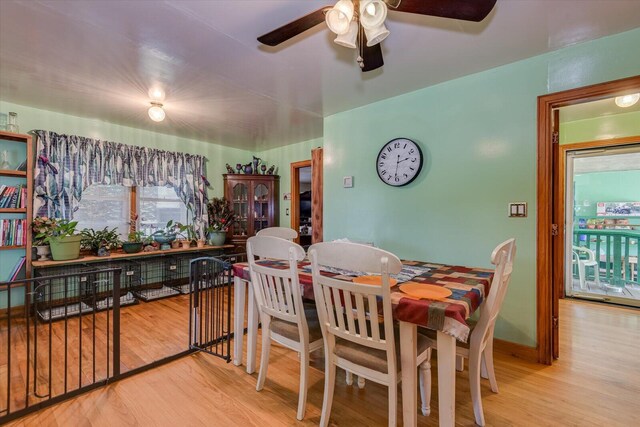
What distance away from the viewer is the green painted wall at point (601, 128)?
133 inches

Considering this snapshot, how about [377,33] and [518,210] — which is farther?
[518,210]

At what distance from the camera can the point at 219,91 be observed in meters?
2.89

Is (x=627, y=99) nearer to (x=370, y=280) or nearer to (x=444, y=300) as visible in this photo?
(x=444, y=300)

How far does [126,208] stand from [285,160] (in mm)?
2591

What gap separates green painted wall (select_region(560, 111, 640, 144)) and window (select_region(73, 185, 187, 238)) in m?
5.69

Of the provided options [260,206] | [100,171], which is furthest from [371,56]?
[100,171]

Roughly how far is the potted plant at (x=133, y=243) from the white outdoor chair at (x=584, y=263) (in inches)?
241

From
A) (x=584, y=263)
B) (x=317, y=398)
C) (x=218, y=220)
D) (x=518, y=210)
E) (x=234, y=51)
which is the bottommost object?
(x=317, y=398)

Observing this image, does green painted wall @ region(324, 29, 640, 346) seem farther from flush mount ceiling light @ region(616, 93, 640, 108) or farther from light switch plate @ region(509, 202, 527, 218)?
flush mount ceiling light @ region(616, 93, 640, 108)

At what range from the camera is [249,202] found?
16.6 feet

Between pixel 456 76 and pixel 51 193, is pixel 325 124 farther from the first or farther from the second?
pixel 51 193

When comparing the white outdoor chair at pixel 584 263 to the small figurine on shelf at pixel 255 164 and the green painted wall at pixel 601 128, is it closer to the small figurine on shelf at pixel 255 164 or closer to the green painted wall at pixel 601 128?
the green painted wall at pixel 601 128


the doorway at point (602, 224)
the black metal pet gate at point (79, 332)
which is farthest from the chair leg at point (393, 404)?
the doorway at point (602, 224)

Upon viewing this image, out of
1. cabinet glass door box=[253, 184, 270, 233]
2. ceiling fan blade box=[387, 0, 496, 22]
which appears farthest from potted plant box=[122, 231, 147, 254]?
ceiling fan blade box=[387, 0, 496, 22]
